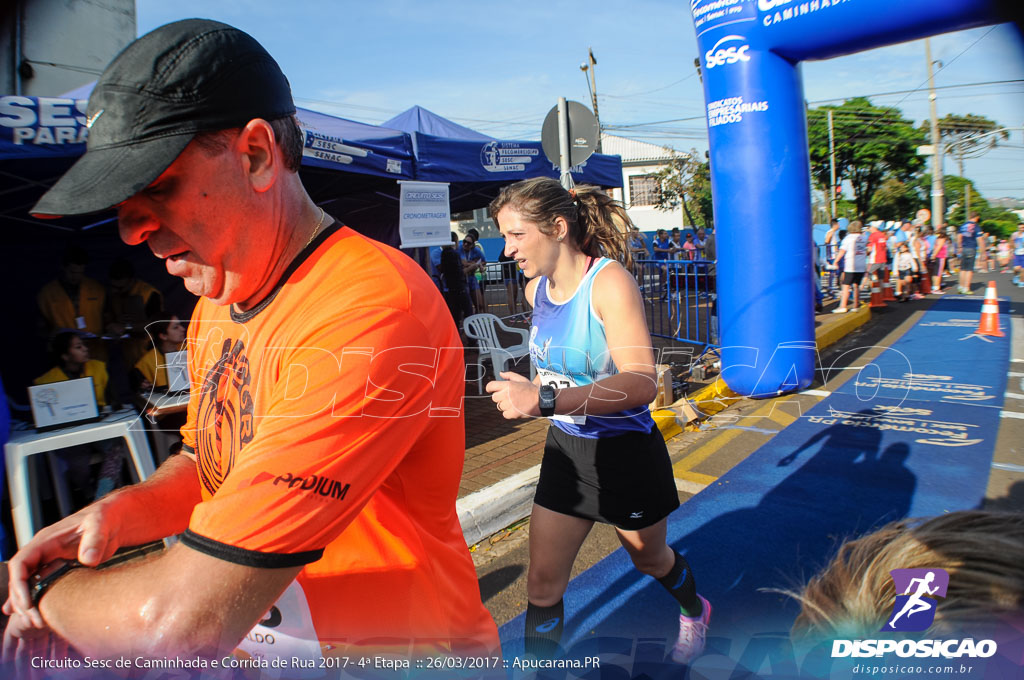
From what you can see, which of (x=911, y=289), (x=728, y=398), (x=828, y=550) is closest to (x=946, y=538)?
(x=828, y=550)

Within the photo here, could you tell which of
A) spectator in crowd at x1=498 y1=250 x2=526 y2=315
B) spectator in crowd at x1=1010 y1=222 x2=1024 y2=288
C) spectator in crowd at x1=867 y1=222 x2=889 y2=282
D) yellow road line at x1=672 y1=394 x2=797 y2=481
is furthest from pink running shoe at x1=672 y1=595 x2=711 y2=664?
spectator in crowd at x1=1010 y1=222 x2=1024 y2=288

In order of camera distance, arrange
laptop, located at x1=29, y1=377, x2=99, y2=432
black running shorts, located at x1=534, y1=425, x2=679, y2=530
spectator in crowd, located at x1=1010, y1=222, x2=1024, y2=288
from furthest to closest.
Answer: spectator in crowd, located at x1=1010, y1=222, x2=1024, y2=288 → laptop, located at x1=29, y1=377, x2=99, y2=432 → black running shorts, located at x1=534, y1=425, x2=679, y2=530

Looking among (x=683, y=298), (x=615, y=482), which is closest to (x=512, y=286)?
(x=683, y=298)

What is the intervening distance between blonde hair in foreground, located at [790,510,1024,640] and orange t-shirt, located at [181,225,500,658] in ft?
2.13

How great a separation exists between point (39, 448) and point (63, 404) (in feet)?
0.96

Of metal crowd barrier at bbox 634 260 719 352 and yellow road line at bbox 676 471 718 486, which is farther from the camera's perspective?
metal crowd barrier at bbox 634 260 719 352

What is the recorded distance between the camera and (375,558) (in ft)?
3.43

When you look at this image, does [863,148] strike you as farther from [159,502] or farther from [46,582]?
[46,582]

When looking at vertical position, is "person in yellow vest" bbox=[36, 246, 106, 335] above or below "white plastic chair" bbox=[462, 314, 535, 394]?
above

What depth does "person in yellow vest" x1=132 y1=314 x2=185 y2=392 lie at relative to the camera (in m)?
4.45

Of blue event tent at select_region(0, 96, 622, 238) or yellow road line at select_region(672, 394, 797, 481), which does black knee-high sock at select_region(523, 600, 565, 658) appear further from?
blue event tent at select_region(0, 96, 622, 238)

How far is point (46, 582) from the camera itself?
0.92 m

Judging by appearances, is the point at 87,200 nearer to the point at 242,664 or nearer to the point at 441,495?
the point at 441,495

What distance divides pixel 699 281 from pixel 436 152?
4.71 metres
